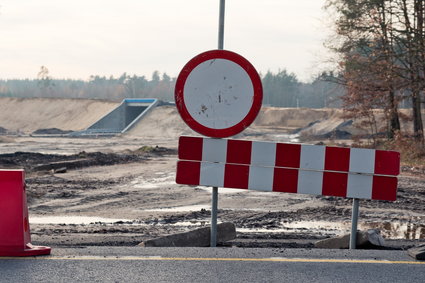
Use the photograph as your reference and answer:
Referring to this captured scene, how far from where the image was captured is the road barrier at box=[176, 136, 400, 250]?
6195 mm

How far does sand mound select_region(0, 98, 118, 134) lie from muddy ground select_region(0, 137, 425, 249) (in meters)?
55.3

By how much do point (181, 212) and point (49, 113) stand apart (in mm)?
72742

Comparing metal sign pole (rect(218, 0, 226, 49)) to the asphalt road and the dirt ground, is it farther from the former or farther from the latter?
the dirt ground

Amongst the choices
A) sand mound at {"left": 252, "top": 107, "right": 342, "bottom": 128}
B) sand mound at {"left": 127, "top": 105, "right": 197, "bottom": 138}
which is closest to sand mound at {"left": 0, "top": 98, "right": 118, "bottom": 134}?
sand mound at {"left": 127, "top": 105, "right": 197, "bottom": 138}

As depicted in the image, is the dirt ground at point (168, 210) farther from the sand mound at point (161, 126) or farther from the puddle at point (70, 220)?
the sand mound at point (161, 126)

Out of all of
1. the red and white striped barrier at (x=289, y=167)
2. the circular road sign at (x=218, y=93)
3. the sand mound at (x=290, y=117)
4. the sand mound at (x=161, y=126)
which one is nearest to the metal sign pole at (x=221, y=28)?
the circular road sign at (x=218, y=93)

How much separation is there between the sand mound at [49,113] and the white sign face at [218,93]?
64921 millimetres

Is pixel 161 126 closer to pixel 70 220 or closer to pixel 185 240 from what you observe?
pixel 70 220

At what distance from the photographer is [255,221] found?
1008 centimetres

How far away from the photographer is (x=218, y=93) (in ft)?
20.8

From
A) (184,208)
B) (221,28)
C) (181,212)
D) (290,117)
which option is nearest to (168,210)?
(184,208)

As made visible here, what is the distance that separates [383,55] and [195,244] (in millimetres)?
22510

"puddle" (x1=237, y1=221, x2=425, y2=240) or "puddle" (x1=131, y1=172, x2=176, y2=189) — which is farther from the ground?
"puddle" (x1=237, y1=221, x2=425, y2=240)

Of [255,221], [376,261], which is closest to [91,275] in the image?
[376,261]
